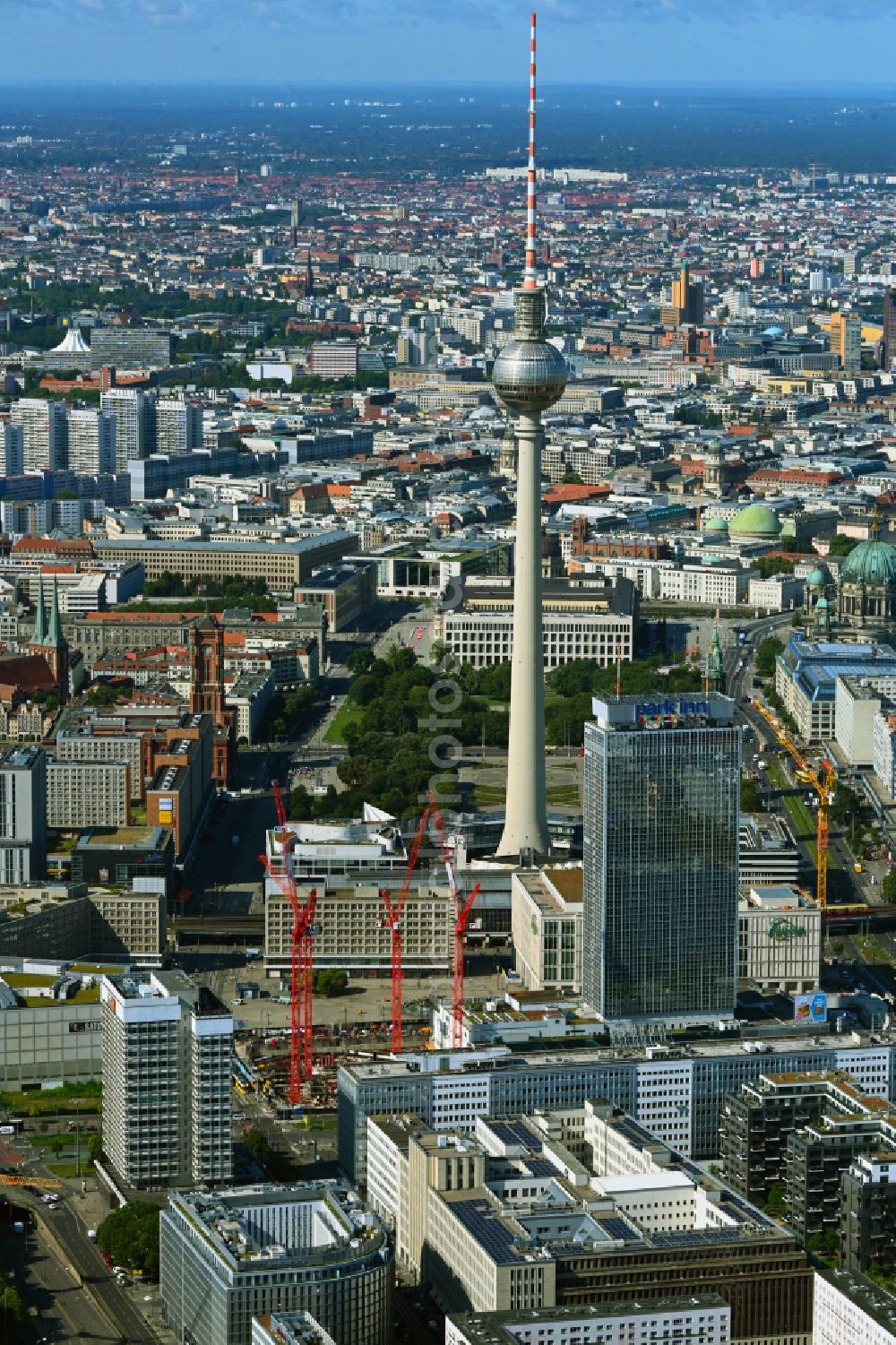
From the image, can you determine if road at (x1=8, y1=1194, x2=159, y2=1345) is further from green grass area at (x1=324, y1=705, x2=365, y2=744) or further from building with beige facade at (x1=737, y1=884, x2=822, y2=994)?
green grass area at (x1=324, y1=705, x2=365, y2=744)

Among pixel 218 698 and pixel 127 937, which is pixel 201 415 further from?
pixel 127 937

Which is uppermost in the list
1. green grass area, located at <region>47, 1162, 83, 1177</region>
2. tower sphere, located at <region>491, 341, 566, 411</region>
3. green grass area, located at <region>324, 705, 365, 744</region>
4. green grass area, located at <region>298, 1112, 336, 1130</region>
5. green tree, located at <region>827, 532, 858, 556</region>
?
tower sphere, located at <region>491, 341, 566, 411</region>

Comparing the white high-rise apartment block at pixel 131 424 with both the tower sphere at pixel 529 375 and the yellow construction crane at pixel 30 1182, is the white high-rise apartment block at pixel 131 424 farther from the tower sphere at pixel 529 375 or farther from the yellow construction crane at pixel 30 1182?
the yellow construction crane at pixel 30 1182

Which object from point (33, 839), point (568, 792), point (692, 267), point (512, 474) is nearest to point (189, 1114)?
point (33, 839)

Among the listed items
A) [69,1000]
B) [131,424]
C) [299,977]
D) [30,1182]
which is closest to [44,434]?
[131,424]

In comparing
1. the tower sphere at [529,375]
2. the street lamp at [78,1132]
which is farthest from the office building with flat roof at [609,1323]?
the tower sphere at [529,375]

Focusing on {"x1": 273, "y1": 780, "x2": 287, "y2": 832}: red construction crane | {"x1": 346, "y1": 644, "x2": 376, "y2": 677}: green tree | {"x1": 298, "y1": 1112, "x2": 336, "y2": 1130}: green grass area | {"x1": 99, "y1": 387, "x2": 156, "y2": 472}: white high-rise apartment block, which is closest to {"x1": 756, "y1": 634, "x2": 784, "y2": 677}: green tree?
{"x1": 346, "y1": 644, "x2": 376, "y2": 677}: green tree
